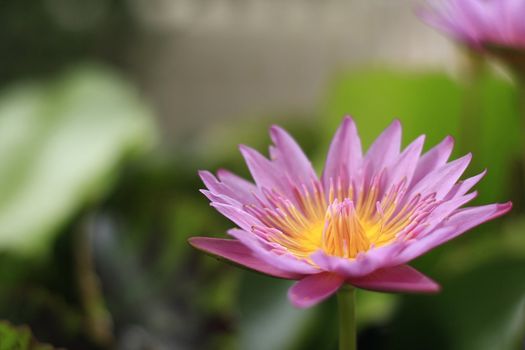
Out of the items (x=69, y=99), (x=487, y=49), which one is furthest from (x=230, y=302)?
(x=69, y=99)

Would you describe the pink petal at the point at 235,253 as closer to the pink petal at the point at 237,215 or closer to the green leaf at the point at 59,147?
the pink petal at the point at 237,215

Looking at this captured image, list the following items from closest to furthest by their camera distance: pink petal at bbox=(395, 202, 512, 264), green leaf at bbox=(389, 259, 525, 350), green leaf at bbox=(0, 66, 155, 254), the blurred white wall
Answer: pink petal at bbox=(395, 202, 512, 264) → green leaf at bbox=(389, 259, 525, 350) → green leaf at bbox=(0, 66, 155, 254) → the blurred white wall

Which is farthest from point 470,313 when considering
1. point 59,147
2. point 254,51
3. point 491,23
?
point 254,51

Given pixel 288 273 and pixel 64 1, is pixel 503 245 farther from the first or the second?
pixel 64 1

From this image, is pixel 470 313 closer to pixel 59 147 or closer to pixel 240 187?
pixel 240 187

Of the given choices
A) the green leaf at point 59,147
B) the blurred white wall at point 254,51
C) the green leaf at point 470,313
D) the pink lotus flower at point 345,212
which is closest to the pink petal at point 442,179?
the pink lotus flower at point 345,212

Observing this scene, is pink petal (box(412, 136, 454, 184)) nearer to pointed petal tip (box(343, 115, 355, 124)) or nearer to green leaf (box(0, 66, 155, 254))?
pointed petal tip (box(343, 115, 355, 124))

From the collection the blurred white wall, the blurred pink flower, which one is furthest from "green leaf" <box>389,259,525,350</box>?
the blurred white wall
